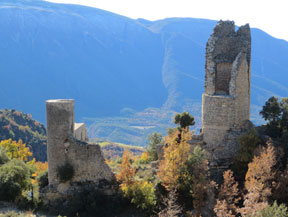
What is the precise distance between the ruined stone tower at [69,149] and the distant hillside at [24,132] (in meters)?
40.5

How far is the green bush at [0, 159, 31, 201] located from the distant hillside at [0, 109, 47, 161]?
36942mm

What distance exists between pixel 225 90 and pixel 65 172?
34.7ft

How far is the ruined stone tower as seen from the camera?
17.9 meters

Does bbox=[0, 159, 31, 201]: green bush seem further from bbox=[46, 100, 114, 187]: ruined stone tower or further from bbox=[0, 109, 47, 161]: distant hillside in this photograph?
bbox=[0, 109, 47, 161]: distant hillside

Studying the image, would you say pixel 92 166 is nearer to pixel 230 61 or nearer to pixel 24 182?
pixel 24 182

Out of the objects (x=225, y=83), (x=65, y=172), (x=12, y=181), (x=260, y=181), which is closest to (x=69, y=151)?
(x=65, y=172)

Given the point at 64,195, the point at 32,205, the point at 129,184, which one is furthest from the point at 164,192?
the point at 32,205

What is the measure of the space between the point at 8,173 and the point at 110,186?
6085 mm

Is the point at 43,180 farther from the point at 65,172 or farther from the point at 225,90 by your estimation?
the point at 225,90

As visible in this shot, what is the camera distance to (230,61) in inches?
813

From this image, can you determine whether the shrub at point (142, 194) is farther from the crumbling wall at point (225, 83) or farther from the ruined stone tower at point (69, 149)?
the crumbling wall at point (225, 83)

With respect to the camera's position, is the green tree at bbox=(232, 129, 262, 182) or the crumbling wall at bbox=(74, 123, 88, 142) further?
the crumbling wall at bbox=(74, 123, 88, 142)

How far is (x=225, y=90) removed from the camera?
69.8ft

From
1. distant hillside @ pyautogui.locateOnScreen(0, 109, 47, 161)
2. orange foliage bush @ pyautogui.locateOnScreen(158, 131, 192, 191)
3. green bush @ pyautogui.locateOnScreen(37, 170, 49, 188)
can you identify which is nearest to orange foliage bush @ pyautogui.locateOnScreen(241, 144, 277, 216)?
orange foliage bush @ pyautogui.locateOnScreen(158, 131, 192, 191)
